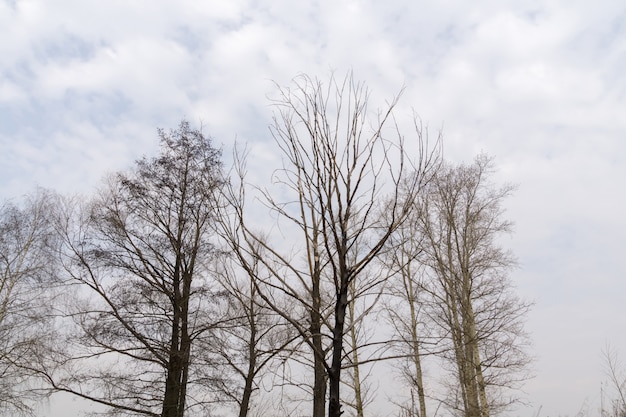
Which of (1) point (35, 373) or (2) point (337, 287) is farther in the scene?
(1) point (35, 373)

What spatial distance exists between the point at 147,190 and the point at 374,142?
9569 mm

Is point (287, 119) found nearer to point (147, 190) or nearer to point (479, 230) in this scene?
point (147, 190)

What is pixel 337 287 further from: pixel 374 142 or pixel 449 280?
pixel 449 280

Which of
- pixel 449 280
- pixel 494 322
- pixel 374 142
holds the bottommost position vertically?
pixel 374 142

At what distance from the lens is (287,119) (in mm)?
3328

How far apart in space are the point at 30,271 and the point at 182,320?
793 cm

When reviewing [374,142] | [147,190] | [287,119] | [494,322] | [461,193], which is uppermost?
[461,193]

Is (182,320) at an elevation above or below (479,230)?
below

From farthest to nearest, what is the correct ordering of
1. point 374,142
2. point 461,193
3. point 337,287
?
point 461,193
point 374,142
point 337,287

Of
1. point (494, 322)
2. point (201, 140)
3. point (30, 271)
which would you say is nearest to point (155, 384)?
point (201, 140)

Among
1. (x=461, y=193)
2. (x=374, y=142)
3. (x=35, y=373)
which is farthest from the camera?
(x=461, y=193)

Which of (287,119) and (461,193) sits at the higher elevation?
(461,193)

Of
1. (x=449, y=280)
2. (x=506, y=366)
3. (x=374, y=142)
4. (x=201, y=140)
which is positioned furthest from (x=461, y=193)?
(x=374, y=142)

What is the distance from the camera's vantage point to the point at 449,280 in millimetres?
13125
